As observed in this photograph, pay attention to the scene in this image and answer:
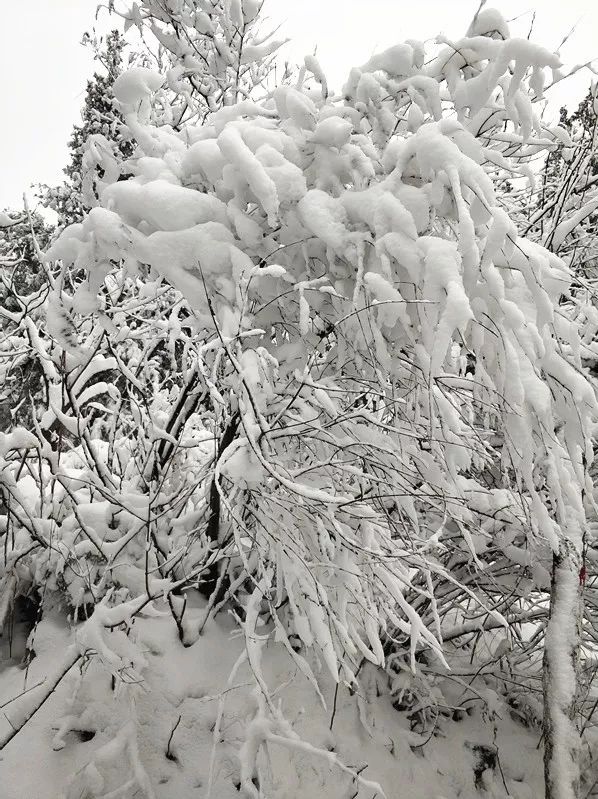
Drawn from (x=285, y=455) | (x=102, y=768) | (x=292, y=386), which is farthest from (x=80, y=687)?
(x=292, y=386)

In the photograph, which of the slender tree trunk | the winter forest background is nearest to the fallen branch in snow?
the winter forest background

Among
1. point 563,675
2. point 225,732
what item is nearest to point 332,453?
point 563,675

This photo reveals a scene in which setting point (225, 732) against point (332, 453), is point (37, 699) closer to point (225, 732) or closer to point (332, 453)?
point (225, 732)

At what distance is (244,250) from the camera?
5.53 ft

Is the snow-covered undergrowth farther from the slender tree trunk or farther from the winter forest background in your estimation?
the slender tree trunk

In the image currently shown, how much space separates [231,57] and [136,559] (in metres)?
3.83

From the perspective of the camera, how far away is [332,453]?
1.89m

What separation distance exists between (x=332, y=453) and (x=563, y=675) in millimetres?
1251

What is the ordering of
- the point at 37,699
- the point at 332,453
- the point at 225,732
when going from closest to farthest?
the point at 332,453 → the point at 37,699 → the point at 225,732

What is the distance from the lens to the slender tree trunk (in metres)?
1.81

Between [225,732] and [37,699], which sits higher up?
[37,699]

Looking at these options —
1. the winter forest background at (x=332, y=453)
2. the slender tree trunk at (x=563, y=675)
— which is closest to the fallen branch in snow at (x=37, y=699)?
the winter forest background at (x=332, y=453)

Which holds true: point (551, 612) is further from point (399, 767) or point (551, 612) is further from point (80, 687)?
point (80, 687)

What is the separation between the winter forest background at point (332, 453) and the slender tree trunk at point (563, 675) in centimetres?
1
